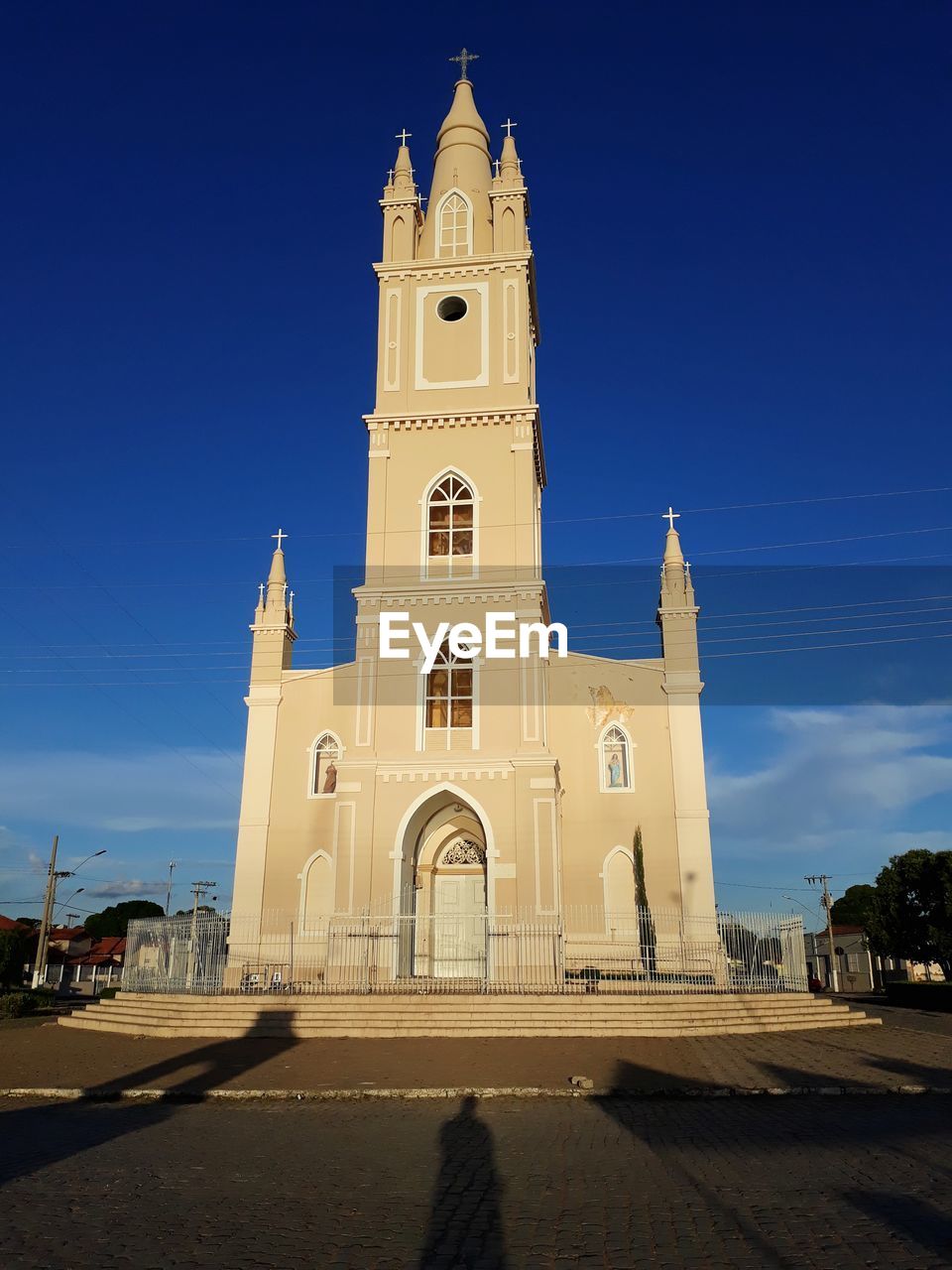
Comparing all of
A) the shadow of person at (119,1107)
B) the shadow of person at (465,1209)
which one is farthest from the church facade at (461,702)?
the shadow of person at (465,1209)

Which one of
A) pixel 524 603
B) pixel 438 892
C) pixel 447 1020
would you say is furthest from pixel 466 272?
pixel 447 1020

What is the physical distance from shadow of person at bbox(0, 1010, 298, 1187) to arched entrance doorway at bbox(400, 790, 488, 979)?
7477 mm

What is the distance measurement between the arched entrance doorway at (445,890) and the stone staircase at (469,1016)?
537 cm

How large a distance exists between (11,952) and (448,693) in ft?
51.8

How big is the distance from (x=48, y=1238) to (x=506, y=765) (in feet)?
63.7

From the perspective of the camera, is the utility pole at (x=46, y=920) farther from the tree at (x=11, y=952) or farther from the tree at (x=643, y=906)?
the tree at (x=643, y=906)

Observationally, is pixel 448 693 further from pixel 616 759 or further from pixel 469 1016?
pixel 469 1016

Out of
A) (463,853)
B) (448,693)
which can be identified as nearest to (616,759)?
(463,853)

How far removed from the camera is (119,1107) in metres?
12.2

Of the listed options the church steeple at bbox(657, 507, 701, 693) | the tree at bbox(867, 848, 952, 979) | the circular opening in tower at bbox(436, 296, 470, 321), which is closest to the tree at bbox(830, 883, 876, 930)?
the tree at bbox(867, 848, 952, 979)

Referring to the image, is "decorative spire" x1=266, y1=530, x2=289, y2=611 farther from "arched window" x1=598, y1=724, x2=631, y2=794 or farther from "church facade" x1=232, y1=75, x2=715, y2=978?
"arched window" x1=598, y1=724, x2=631, y2=794

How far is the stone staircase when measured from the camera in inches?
724

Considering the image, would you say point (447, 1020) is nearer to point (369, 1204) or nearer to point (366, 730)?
point (366, 730)

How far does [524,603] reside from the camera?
26766mm
